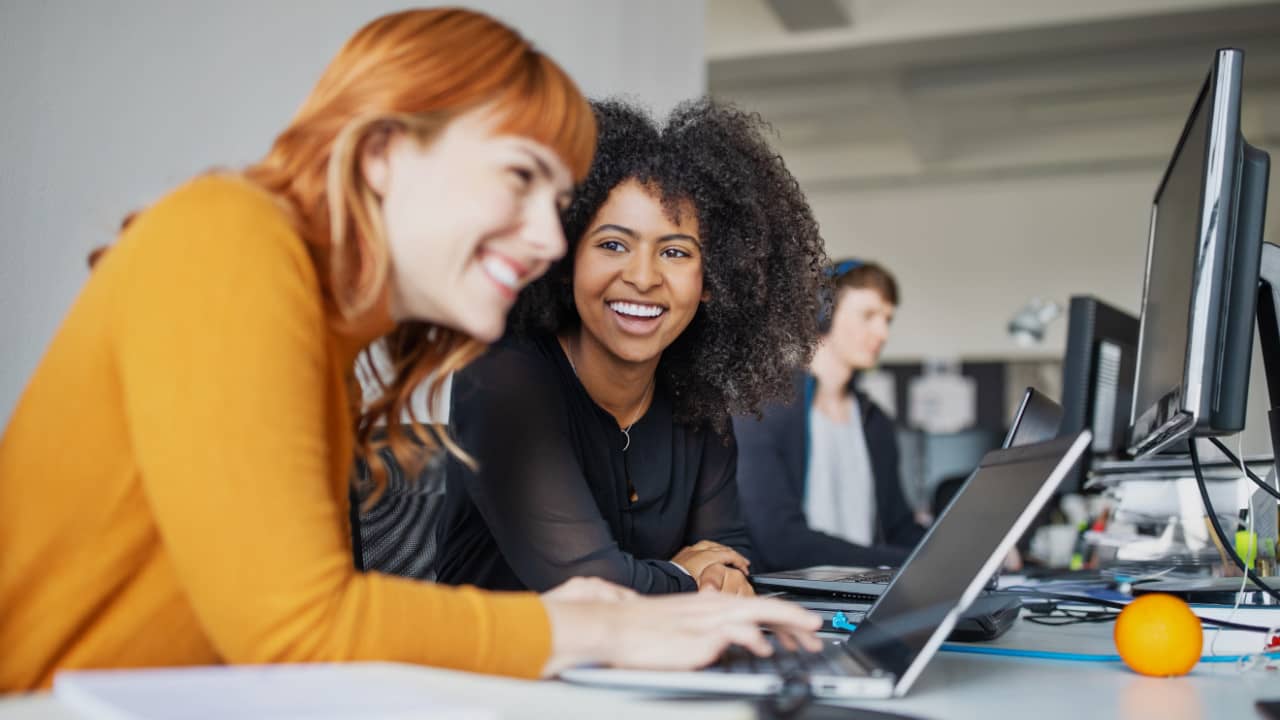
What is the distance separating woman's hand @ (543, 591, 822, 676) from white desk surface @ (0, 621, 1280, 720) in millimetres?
28

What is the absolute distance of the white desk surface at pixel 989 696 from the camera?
0.62 m

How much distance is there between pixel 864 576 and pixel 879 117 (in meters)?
6.16

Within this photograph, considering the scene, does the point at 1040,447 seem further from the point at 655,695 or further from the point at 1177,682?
A: the point at 655,695

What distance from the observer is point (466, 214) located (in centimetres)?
87

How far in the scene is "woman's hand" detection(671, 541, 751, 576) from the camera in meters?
1.49

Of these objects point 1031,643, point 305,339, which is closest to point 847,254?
point 1031,643

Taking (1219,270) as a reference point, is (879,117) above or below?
above

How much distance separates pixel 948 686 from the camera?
953 millimetres

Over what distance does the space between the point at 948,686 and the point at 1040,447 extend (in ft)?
0.75

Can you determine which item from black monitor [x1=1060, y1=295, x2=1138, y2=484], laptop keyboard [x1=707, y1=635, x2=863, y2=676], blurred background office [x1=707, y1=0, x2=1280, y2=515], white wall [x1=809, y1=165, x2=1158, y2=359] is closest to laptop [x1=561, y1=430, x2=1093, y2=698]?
laptop keyboard [x1=707, y1=635, x2=863, y2=676]

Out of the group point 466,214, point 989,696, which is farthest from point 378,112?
point 989,696

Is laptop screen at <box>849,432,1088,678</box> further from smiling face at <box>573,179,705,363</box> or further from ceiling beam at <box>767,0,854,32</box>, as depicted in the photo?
ceiling beam at <box>767,0,854,32</box>

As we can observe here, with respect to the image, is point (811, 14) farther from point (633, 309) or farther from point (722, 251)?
point (633, 309)

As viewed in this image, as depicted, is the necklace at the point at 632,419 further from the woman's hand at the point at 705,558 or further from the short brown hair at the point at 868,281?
the short brown hair at the point at 868,281
